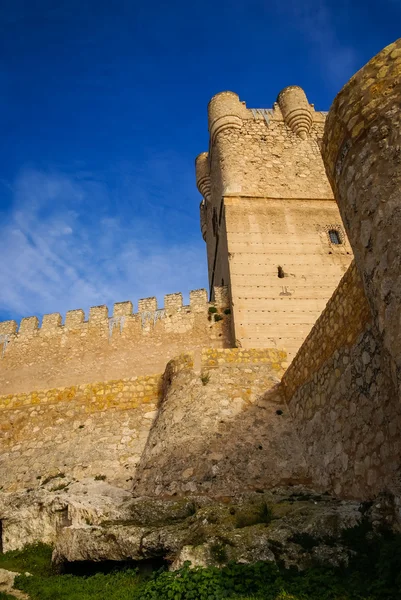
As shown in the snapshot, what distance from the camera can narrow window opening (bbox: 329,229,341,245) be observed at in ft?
55.2

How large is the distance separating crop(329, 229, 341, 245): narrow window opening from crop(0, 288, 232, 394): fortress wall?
4.80 meters

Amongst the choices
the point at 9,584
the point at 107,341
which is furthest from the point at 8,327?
the point at 9,584

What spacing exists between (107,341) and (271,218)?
7.96 meters

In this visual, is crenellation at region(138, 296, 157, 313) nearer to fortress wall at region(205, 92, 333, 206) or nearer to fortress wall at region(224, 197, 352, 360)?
fortress wall at region(224, 197, 352, 360)

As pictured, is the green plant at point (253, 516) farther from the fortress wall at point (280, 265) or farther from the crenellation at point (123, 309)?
the crenellation at point (123, 309)

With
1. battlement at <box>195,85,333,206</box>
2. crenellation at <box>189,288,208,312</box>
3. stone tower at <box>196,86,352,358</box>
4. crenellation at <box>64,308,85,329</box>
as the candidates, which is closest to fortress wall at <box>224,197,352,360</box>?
stone tower at <box>196,86,352,358</box>

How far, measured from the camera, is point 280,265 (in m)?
15.8

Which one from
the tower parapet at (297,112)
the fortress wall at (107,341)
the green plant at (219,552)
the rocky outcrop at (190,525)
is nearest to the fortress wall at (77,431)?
the rocky outcrop at (190,525)

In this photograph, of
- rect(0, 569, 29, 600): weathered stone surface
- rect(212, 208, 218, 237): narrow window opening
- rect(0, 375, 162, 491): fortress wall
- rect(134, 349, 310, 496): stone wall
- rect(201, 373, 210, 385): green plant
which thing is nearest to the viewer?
rect(0, 569, 29, 600): weathered stone surface

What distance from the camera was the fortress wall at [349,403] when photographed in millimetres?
4328

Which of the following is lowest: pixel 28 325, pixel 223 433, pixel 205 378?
pixel 223 433

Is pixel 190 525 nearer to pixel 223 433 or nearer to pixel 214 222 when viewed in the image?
pixel 223 433

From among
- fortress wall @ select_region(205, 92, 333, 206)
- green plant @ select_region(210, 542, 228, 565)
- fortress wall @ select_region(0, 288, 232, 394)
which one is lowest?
green plant @ select_region(210, 542, 228, 565)

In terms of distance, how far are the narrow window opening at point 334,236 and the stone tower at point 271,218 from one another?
0.13ft
